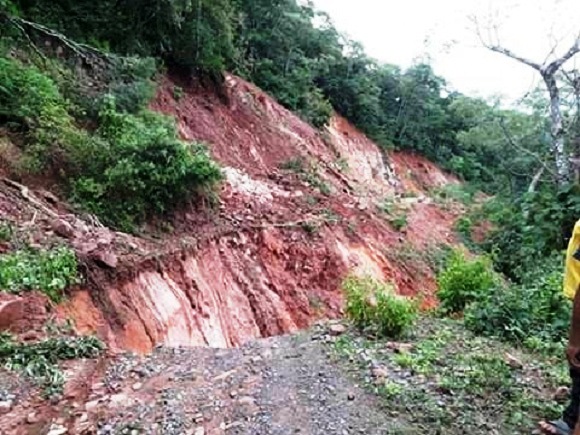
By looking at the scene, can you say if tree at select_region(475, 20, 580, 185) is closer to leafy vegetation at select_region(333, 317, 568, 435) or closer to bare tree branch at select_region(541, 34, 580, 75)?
bare tree branch at select_region(541, 34, 580, 75)

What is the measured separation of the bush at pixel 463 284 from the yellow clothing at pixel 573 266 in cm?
360

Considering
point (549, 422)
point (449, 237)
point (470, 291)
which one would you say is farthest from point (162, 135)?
point (449, 237)

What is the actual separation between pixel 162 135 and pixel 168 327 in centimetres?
278

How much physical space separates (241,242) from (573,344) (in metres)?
6.73

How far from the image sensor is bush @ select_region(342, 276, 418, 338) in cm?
456

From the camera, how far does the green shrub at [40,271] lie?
15.5ft

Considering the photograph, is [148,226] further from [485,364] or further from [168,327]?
[485,364]

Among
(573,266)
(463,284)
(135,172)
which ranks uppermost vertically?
(573,266)

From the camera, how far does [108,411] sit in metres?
3.40

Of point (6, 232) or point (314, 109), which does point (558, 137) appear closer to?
point (6, 232)

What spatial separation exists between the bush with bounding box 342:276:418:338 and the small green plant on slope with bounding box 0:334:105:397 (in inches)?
83.9

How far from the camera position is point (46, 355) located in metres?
4.06

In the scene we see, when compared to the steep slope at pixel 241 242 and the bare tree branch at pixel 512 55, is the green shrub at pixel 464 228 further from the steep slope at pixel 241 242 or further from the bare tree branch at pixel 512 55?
the bare tree branch at pixel 512 55

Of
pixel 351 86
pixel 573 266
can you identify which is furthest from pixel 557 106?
pixel 351 86
